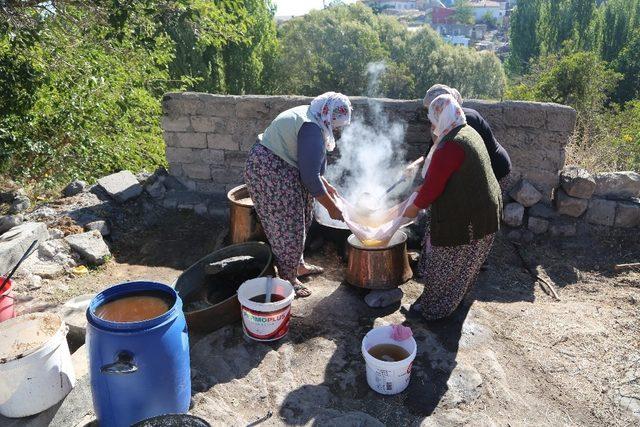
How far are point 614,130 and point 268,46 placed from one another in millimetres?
21232

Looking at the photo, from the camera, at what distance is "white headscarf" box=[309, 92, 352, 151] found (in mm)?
3635

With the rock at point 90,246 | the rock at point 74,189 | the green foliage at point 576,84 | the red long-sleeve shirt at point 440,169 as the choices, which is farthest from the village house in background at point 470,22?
the red long-sleeve shirt at point 440,169

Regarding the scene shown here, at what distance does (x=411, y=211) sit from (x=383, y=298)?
0.94 meters

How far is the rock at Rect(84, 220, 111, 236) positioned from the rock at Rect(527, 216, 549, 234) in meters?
4.84

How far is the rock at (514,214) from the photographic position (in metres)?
5.59

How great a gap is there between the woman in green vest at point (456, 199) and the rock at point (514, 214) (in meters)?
2.02

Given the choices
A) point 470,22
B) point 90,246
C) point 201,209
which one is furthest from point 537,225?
Result: point 470,22

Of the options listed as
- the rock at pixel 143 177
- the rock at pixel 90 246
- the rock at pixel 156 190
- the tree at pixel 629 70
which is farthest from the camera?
the tree at pixel 629 70

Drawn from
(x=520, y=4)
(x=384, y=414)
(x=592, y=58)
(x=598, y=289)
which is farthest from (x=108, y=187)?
(x=520, y=4)

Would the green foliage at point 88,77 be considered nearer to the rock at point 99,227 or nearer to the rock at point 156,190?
the rock at point 156,190

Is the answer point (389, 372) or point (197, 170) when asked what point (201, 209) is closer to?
point (197, 170)

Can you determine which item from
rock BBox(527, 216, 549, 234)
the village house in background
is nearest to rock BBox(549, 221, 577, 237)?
rock BBox(527, 216, 549, 234)

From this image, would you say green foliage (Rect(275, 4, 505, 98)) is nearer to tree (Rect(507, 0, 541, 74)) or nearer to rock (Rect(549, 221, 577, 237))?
tree (Rect(507, 0, 541, 74))

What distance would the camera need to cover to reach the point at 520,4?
140ft
